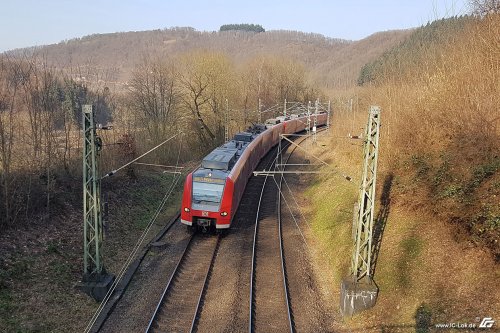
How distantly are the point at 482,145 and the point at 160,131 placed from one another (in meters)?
29.8

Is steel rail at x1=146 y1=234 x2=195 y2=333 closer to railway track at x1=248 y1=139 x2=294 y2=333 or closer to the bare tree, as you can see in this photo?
railway track at x1=248 y1=139 x2=294 y2=333

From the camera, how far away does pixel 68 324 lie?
11797mm

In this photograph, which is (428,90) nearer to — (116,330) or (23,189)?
(116,330)

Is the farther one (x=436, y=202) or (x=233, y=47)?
(x=233, y=47)

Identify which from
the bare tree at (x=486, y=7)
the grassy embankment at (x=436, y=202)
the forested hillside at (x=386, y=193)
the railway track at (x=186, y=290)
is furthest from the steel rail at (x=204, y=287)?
the bare tree at (x=486, y=7)

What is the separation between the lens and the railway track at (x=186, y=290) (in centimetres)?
1186

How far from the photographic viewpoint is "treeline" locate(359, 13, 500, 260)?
12.9 metres

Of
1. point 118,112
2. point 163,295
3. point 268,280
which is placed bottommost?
point 268,280

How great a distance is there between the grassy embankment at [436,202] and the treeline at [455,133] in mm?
37

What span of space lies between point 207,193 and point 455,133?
32.5ft

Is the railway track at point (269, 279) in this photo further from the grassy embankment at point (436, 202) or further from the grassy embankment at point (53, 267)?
the grassy embankment at point (53, 267)

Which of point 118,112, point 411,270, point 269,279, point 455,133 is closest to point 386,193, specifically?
point 455,133

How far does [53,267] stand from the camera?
1398 centimetres

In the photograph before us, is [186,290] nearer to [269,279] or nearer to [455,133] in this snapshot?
[269,279]
